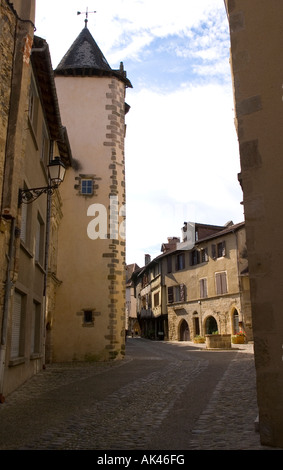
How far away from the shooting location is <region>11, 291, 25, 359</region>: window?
9.05 m

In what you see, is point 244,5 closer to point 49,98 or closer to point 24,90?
point 24,90

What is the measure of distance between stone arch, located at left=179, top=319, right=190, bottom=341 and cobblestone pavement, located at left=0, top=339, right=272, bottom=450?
87.3 feet

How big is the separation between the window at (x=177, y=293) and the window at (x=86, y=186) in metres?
20.5

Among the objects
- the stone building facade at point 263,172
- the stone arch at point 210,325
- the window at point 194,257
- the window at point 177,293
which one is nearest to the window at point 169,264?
the window at point 177,293

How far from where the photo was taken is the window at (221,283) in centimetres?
3102

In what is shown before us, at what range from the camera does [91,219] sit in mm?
16875

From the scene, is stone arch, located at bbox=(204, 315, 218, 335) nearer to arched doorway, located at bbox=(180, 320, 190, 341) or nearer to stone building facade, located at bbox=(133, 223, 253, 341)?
stone building facade, located at bbox=(133, 223, 253, 341)

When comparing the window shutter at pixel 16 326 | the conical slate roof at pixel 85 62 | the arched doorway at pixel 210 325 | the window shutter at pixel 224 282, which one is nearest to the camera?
the window shutter at pixel 16 326

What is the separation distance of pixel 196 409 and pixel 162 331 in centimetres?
3657

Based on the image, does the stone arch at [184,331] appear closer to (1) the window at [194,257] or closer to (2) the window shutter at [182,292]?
(2) the window shutter at [182,292]

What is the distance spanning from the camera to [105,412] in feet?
19.6

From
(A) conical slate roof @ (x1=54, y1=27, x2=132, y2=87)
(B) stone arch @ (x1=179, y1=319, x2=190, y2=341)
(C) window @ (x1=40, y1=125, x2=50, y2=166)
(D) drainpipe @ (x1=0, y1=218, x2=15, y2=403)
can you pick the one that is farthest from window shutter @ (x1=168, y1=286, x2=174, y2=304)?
(D) drainpipe @ (x1=0, y1=218, x2=15, y2=403)

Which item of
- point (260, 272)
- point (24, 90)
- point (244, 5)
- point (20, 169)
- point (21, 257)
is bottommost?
point (260, 272)

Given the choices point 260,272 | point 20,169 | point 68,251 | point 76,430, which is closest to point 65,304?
point 68,251
